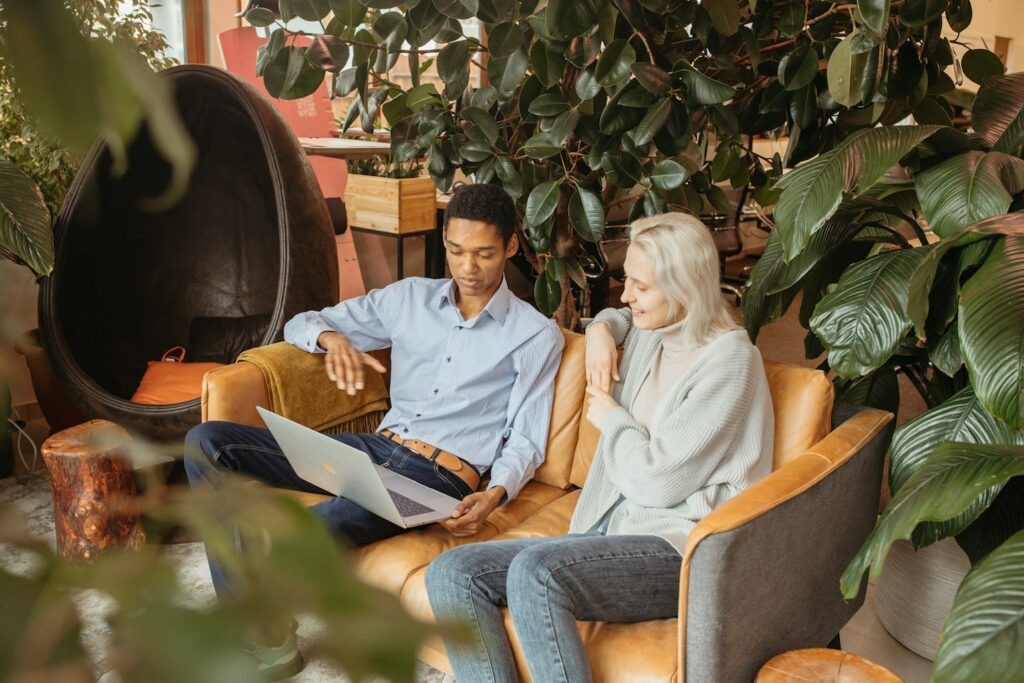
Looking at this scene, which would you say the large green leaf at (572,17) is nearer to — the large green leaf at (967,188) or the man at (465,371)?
the man at (465,371)

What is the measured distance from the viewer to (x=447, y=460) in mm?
2283

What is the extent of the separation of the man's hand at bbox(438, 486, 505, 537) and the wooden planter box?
228 cm

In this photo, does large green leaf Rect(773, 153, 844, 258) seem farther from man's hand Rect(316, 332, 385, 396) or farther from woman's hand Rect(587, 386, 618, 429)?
man's hand Rect(316, 332, 385, 396)

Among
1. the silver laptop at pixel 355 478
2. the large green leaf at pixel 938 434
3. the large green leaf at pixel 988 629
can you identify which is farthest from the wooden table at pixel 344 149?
the large green leaf at pixel 988 629

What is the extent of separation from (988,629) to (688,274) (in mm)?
860

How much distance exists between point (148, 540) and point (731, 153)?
2.79 metres

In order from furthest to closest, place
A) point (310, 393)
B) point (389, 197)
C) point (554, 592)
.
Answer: point (389, 197) < point (310, 393) < point (554, 592)

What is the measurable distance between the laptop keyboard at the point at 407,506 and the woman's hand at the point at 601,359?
48 centimetres

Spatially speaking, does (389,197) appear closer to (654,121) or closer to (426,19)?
(426,19)

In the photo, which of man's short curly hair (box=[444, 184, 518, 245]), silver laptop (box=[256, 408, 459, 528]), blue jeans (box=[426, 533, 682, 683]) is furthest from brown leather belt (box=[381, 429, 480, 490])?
man's short curly hair (box=[444, 184, 518, 245])

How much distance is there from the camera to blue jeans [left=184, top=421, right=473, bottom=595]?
1996mm

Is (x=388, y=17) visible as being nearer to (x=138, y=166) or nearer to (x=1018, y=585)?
(x=138, y=166)

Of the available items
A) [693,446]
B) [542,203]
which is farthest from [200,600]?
[542,203]

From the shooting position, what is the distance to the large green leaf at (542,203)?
7.80ft
